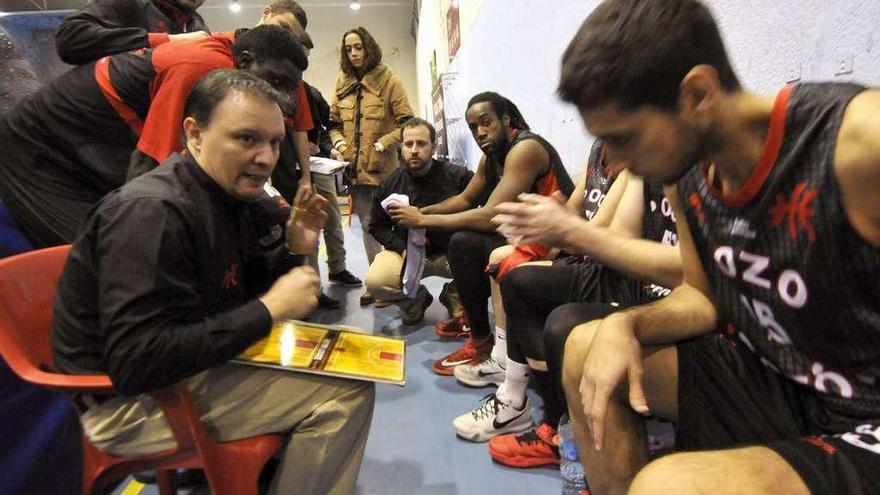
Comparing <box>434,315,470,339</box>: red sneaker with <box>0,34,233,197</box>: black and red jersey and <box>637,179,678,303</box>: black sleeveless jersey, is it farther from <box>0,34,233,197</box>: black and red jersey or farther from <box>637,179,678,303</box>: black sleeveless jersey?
<box>0,34,233,197</box>: black and red jersey

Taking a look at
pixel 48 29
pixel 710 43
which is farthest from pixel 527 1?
pixel 48 29

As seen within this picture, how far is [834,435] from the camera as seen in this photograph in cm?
70

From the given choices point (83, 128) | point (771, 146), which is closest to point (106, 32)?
point (83, 128)

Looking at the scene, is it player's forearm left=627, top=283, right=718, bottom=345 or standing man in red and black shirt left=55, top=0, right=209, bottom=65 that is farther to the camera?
standing man in red and black shirt left=55, top=0, right=209, bottom=65

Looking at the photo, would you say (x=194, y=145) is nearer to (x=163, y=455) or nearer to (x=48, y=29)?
(x=163, y=455)

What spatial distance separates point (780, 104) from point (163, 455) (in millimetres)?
1262

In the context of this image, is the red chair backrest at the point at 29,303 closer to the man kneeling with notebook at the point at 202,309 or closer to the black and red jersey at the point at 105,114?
the man kneeling with notebook at the point at 202,309

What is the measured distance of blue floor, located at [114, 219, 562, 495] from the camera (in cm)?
150

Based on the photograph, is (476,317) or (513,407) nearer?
(513,407)

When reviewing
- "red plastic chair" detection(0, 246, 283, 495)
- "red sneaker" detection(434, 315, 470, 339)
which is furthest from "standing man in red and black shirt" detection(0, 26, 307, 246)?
"red sneaker" detection(434, 315, 470, 339)

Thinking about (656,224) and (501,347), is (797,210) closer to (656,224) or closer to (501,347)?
(656,224)

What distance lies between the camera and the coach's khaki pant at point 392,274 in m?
2.90

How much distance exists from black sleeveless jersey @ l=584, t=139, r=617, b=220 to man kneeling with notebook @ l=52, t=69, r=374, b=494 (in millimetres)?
1031

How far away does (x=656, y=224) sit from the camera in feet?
4.59
